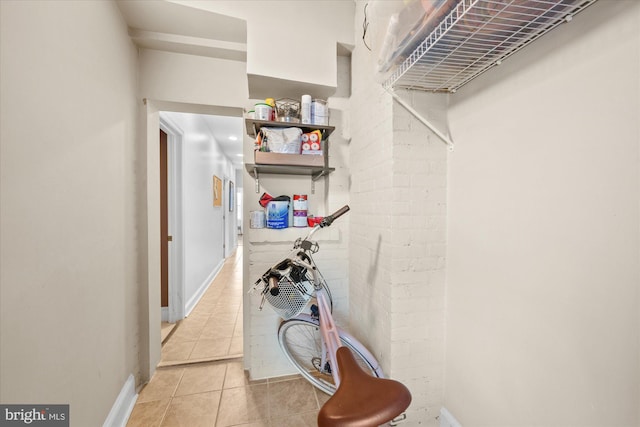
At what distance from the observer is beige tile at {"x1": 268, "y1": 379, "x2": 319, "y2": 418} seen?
148 cm

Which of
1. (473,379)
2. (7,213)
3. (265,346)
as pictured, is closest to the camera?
(7,213)

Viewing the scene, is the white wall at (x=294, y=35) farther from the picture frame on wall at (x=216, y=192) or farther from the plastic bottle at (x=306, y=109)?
the picture frame on wall at (x=216, y=192)

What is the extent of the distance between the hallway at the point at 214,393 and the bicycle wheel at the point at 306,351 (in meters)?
0.08

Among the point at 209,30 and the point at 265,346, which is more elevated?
the point at 209,30

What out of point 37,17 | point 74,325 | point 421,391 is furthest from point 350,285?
point 37,17

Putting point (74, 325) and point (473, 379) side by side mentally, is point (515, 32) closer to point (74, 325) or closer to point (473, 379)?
point (473, 379)

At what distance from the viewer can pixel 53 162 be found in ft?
2.90

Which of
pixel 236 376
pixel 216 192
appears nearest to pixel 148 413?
pixel 236 376

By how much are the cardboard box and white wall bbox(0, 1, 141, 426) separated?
79 centimetres

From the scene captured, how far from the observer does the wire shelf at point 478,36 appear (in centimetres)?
69

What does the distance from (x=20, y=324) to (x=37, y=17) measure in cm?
100

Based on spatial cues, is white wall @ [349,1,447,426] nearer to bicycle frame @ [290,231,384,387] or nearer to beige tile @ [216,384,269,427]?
bicycle frame @ [290,231,384,387]

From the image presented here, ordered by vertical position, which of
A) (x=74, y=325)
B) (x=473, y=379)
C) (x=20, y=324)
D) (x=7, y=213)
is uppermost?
(x=7, y=213)

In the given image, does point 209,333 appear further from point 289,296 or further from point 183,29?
point 183,29
